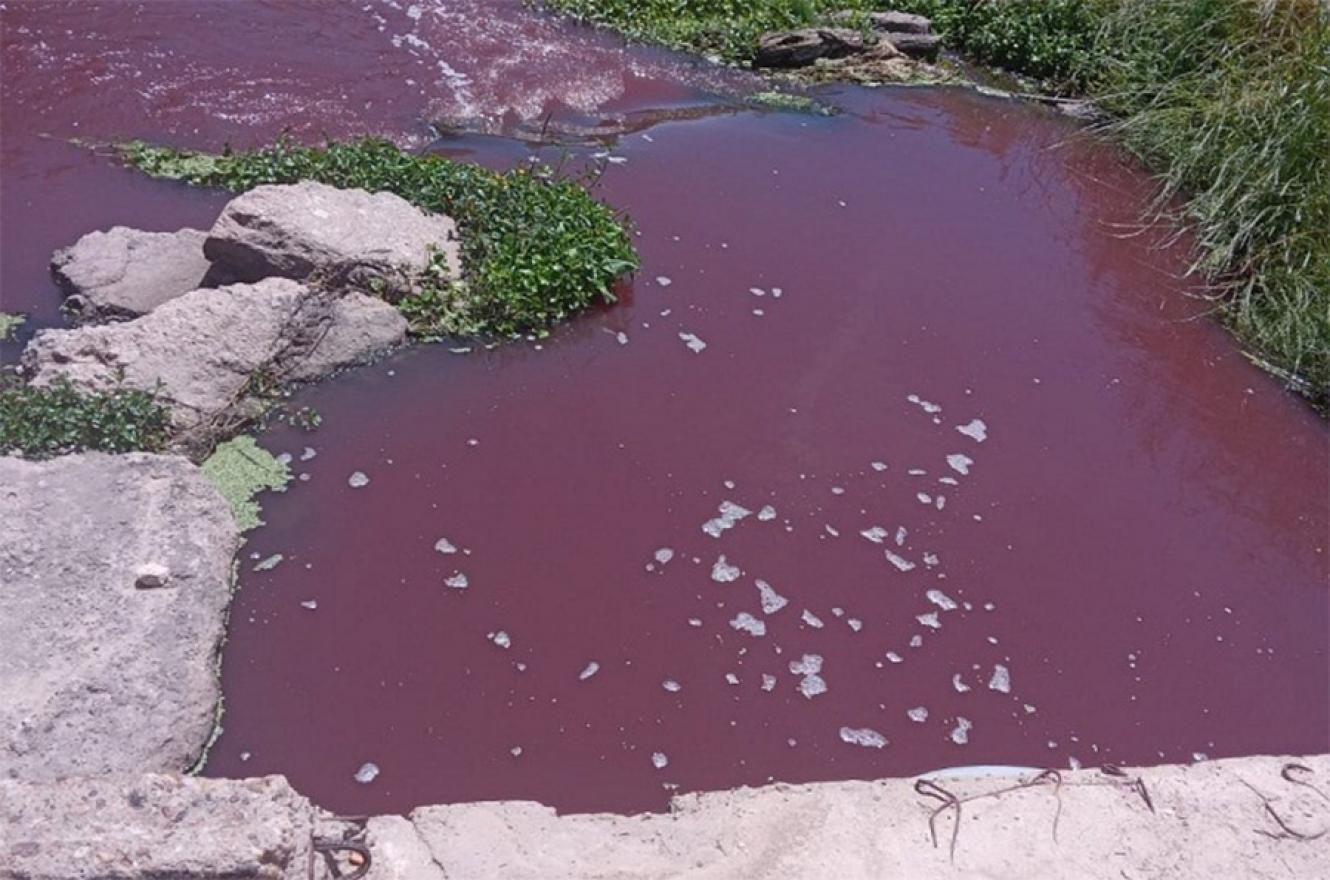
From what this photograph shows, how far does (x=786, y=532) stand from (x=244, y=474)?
1783mm

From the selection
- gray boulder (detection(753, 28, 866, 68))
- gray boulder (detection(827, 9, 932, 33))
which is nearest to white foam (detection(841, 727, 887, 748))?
gray boulder (detection(753, 28, 866, 68))

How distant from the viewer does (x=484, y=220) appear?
5559 mm

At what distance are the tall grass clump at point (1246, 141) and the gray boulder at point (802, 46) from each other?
1.45 m

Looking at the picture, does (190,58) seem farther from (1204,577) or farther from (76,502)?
(1204,577)

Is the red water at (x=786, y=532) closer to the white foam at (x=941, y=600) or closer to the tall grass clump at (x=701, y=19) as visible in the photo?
the white foam at (x=941, y=600)

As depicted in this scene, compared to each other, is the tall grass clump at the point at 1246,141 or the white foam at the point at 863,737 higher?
the tall grass clump at the point at 1246,141

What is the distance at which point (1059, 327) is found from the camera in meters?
5.85

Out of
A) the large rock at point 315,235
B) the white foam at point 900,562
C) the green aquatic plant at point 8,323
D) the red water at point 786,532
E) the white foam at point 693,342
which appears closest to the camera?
the red water at point 786,532

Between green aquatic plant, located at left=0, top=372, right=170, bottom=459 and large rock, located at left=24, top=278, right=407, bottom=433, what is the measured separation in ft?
0.23

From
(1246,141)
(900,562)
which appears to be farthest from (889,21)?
(900,562)

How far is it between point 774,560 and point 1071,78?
4880 millimetres

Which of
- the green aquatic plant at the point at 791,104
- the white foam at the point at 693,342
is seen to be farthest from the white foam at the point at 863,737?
the green aquatic plant at the point at 791,104

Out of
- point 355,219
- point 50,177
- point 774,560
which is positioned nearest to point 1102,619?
point 774,560

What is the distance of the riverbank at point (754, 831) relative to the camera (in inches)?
109
